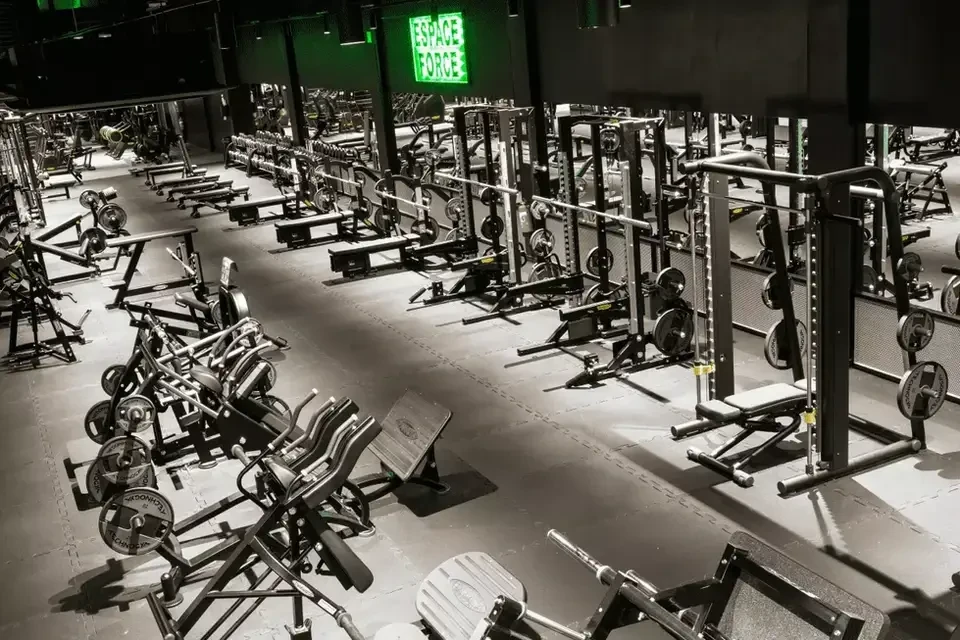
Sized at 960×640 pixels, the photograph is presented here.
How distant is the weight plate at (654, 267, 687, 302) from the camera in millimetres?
7863

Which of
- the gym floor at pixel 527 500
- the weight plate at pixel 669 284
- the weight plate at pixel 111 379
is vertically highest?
the weight plate at pixel 669 284

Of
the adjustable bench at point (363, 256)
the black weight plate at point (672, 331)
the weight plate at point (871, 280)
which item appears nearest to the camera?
the black weight plate at point (672, 331)

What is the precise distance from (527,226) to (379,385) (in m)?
2.58

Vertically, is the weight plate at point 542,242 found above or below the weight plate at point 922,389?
above

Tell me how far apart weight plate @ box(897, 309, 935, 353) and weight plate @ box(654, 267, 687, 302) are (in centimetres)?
215

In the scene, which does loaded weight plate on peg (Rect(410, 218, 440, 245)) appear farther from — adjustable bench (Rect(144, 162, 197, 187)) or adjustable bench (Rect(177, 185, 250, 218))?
adjustable bench (Rect(144, 162, 197, 187))

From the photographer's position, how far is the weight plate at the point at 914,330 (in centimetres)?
595

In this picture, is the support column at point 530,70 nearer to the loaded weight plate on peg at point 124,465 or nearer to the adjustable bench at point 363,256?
the adjustable bench at point 363,256

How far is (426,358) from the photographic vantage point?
909 centimetres

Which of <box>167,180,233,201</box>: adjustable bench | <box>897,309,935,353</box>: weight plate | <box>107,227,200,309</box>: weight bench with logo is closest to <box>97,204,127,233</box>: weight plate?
<box>167,180,233,201</box>: adjustable bench

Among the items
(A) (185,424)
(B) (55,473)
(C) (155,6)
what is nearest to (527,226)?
(A) (185,424)

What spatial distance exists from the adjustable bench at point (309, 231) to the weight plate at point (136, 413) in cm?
720

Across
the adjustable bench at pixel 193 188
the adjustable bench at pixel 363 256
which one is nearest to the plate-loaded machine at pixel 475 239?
the adjustable bench at pixel 363 256

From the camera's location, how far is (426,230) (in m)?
12.6
